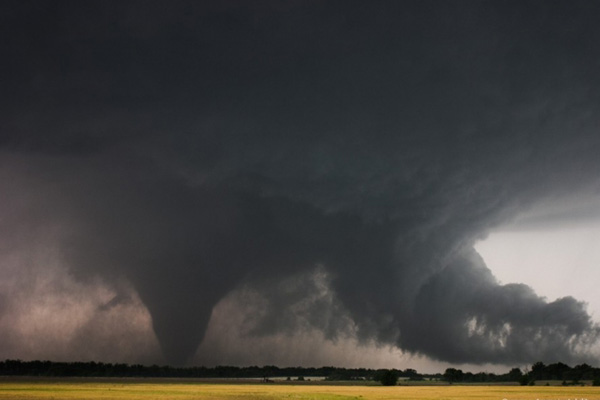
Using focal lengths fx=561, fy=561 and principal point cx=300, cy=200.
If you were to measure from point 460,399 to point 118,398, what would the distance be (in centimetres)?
8165

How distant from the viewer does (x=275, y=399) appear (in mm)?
128625

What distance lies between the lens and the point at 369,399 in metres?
135

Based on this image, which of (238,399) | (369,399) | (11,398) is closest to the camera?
(11,398)

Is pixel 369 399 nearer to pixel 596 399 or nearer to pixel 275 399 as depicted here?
pixel 275 399

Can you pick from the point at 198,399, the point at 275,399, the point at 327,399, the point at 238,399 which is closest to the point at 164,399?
the point at 198,399

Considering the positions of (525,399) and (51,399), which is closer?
(51,399)

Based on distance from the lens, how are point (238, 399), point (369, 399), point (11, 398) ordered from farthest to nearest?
point (369, 399), point (238, 399), point (11, 398)

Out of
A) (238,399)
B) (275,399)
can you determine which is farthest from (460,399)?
(238,399)

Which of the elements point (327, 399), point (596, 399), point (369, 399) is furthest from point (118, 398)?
point (596, 399)

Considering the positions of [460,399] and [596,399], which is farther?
[460,399]

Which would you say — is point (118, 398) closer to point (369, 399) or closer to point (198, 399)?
point (198, 399)

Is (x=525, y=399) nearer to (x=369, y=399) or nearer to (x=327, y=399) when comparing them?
(x=369, y=399)

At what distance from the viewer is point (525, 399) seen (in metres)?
131

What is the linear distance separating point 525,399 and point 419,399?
80.0 feet
